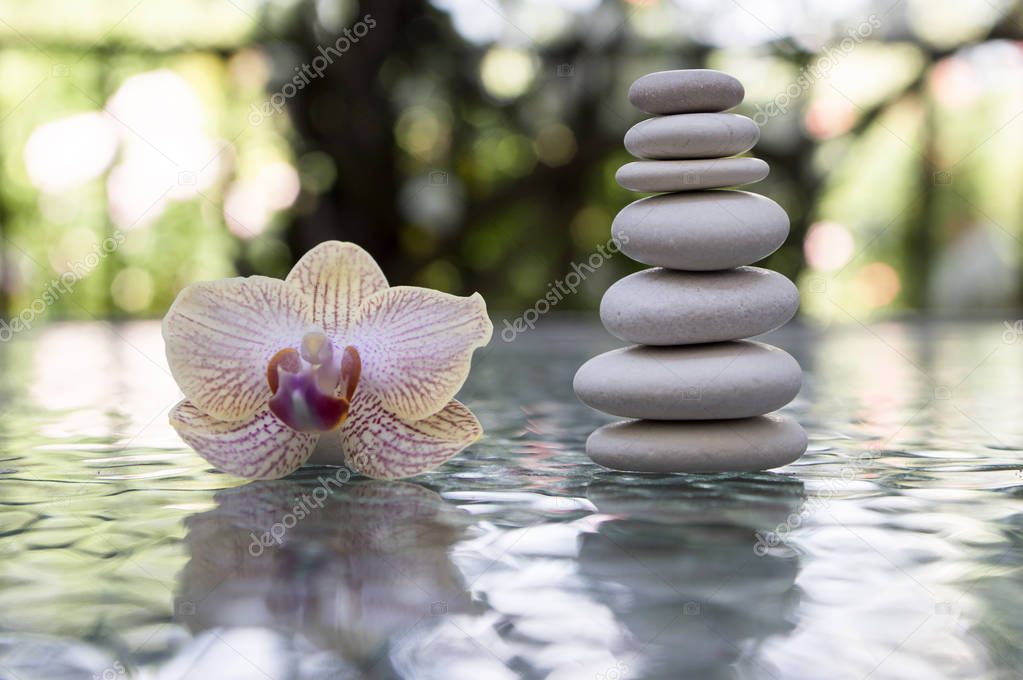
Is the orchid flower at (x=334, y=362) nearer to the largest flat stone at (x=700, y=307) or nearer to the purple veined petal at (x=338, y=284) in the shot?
the purple veined petal at (x=338, y=284)

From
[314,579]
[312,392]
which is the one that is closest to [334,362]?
[312,392]

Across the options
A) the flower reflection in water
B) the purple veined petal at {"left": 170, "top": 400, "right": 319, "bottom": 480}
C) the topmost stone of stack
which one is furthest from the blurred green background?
the flower reflection in water

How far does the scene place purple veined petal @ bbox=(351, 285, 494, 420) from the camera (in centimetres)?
101

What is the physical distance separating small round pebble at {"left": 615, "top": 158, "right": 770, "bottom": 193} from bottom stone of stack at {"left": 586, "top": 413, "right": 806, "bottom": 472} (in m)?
0.22

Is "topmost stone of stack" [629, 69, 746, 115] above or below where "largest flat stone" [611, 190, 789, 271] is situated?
above

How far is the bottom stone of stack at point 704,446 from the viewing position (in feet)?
3.19

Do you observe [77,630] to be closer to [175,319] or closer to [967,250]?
[175,319]

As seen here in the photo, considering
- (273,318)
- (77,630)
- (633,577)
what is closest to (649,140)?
(273,318)

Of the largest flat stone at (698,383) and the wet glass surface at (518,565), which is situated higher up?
the largest flat stone at (698,383)

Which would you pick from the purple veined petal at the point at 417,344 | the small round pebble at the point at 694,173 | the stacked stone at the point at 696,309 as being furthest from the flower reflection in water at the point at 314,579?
the small round pebble at the point at 694,173

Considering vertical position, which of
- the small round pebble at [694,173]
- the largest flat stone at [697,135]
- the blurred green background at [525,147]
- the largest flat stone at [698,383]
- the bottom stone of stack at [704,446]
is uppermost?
the blurred green background at [525,147]

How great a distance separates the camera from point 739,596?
62 centimetres

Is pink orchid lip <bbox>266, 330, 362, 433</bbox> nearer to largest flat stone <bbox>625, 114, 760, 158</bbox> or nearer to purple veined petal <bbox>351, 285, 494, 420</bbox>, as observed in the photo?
purple veined petal <bbox>351, 285, 494, 420</bbox>

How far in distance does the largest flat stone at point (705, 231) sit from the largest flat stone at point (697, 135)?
46 millimetres
